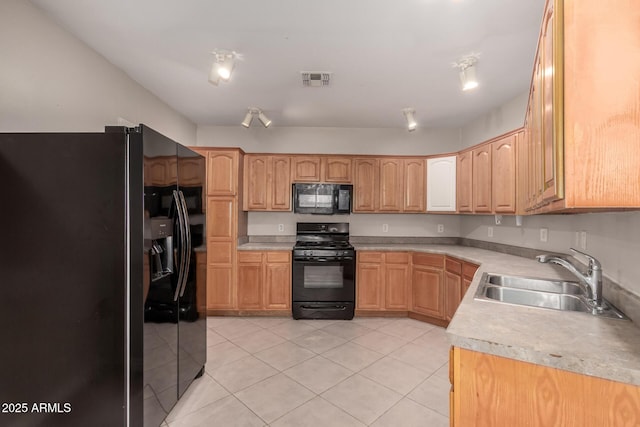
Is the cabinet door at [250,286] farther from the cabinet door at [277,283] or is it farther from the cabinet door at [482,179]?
the cabinet door at [482,179]

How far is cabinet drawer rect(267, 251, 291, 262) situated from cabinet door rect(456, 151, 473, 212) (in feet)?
7.40

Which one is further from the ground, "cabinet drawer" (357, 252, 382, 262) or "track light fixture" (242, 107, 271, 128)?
"track light fixture" (242, 107, 271, 128)

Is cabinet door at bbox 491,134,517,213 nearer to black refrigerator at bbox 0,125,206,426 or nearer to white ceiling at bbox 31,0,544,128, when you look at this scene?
white ceiling at bbox 31,0,544,128

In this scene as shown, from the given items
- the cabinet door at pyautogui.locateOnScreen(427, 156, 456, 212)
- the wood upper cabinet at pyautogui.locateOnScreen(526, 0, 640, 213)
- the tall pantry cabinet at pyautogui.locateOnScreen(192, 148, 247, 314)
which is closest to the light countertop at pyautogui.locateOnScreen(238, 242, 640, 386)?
the wood upper cabinet at pyautogui.locateOnScreen(526, 0, 640, 213)

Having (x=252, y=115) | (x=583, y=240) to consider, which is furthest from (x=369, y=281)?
(x=252, y=115)

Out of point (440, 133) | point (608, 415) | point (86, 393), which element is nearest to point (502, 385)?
point (608, 415)

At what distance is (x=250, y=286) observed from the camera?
12.0 feet

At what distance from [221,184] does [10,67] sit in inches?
81.9

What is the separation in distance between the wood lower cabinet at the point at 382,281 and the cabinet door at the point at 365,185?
683 millimetres

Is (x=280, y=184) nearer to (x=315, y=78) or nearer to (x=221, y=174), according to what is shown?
(x=221, y=174)

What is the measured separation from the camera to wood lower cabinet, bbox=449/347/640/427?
2.94ft

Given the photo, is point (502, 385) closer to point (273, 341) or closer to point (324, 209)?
point (273, 341)

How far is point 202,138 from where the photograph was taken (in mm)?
4211

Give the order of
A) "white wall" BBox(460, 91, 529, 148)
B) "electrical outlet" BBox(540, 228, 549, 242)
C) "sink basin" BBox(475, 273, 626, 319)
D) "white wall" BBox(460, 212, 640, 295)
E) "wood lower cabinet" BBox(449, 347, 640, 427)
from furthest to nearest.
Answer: "white wall" BBox(460, 91, 529, 148) → "electrical outlet" BBox(540, 228, 549, 242) → "sink basin" BBox(475, 273, 626, 319) → "white wall" BBox(460, 212, 640, 295) → "wood lower cabinet" BBox(449, 347, 640, 427)
